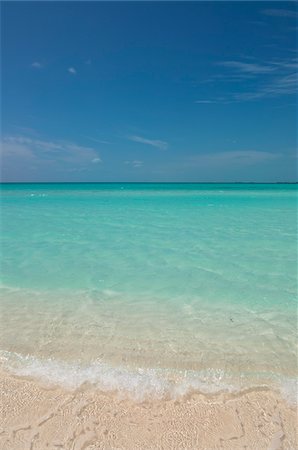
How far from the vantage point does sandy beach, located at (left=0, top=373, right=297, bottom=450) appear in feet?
6.88

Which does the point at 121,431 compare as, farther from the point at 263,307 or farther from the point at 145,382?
the point at 263,307

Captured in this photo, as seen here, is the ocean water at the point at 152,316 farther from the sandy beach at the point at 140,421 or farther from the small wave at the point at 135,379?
the sandy beach at the point at 140,421

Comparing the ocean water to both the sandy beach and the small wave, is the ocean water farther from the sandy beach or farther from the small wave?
the sandy beach

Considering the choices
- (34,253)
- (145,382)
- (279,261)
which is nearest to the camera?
(145,382)

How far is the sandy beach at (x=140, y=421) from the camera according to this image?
2.10m

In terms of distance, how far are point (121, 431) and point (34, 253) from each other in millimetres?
5765

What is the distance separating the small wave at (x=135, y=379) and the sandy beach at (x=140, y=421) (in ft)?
0.29

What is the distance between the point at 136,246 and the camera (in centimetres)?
782

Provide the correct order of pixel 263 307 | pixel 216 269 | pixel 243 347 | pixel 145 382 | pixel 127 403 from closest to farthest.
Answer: pixel 127 403
pixel 145 382
pixel 243 347
pixel 263 307
pixel 216 269

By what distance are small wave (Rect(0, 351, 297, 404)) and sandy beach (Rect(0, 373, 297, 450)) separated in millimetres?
87

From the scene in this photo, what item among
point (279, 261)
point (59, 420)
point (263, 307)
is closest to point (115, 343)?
point (59, 420)

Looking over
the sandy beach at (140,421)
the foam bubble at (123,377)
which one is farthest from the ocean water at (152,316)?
the sandy beach at (140,421)

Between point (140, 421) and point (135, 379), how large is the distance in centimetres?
47

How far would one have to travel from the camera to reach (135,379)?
8.93 ft
